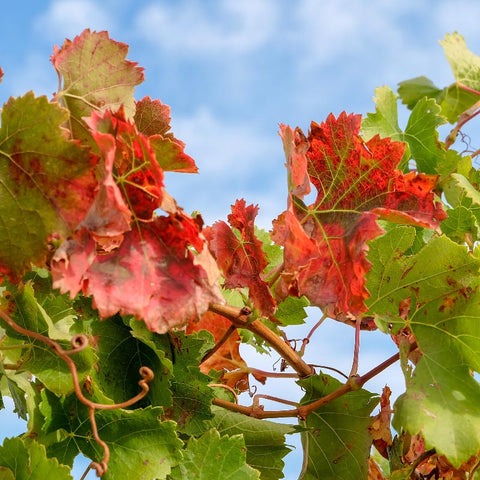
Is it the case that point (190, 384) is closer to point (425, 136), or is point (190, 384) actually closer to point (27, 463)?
point (27, 463)

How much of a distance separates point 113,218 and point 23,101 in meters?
0.16

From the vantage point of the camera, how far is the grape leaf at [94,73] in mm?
896

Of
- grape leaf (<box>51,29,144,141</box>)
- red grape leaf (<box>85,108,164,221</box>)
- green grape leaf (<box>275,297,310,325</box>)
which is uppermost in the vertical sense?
grape leaf (<box>51,29,144,141</box>)

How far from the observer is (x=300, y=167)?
928 millimetres

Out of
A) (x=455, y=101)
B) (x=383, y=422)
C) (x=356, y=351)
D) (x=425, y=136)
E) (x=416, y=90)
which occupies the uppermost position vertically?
(x=416, y=90)

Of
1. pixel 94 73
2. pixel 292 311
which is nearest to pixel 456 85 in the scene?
pixel 292 311

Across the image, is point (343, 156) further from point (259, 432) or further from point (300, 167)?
point (259, 432)

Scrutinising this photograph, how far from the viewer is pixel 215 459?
1031mm

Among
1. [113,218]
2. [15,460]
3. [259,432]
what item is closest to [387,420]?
[259,432]

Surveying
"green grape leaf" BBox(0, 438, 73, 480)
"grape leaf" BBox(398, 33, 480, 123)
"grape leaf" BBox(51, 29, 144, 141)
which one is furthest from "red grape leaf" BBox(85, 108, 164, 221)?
"grape leaf" BBox(398, 33, 480, 123)

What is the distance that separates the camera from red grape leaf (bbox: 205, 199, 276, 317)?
97 cm

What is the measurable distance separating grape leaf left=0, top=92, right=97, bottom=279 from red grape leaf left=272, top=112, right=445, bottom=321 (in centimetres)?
27

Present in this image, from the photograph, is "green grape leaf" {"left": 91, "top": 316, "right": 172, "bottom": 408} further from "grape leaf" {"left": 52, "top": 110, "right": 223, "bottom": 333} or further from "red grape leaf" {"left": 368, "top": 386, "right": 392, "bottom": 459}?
"red grape leaf" {"left": 368, "top": 386, "right": 392, "bottom": 459}

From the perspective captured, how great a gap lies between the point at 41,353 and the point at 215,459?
0.92 ft
